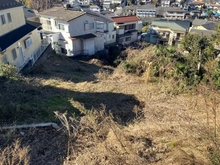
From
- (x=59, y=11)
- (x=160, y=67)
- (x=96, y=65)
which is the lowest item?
(x=96, y=65)

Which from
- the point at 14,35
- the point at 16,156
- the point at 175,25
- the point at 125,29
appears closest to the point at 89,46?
the point at 125,29

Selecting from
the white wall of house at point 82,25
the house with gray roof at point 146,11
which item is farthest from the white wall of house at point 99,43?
the house with gray roof at point 146,11

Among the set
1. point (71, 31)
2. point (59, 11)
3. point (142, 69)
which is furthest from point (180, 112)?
point (59, 11)

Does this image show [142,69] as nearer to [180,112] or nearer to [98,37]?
[180,112]

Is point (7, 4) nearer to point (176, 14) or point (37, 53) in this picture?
point (37, 53)

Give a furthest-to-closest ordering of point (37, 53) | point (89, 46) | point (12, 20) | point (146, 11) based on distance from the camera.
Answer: point (146, 11), point (89, 46), point (37, 53), point (12, 20)

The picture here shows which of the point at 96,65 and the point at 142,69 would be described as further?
the point at 96,65

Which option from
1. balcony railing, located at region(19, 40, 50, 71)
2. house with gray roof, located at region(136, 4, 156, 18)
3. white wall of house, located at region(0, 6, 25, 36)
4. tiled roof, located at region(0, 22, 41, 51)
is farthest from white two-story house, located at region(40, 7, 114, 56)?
house with gray roof, located at region(136, 4, 156, 18)
